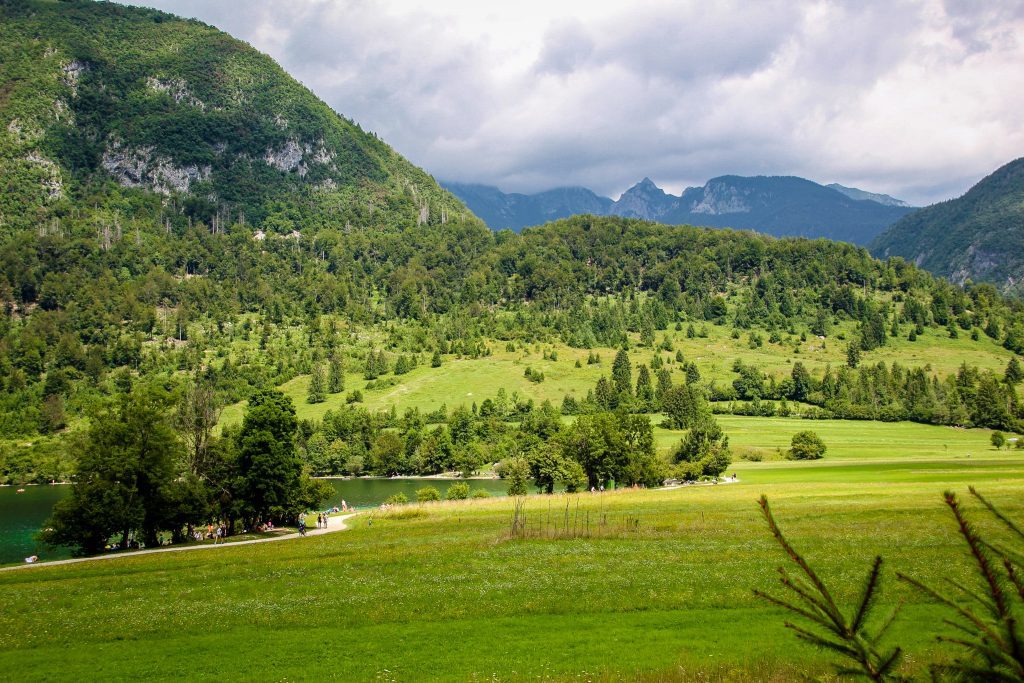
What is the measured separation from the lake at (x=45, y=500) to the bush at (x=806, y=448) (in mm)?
67548

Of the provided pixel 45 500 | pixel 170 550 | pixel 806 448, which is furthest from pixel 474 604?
pixel 806 448

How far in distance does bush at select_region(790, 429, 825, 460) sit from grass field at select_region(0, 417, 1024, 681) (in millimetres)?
96314

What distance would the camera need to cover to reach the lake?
79688 millimetres

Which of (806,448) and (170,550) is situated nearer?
(170,550)

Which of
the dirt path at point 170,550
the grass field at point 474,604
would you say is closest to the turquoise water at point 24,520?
the dirt path at point 170,550

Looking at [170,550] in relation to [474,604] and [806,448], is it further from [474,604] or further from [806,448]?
[806,448]

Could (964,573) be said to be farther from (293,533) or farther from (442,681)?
(293,533)

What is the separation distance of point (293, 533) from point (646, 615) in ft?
173

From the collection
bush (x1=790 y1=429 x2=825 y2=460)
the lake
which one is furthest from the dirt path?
bush (x1=790 y1=429 x2=825 y2=460)

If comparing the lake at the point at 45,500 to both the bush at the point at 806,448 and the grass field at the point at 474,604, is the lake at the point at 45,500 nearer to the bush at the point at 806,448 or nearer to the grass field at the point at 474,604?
the grass field at the point at 474,604

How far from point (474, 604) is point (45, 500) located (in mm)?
141370

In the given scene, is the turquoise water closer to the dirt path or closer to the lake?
the lake

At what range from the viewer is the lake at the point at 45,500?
79.7 meters

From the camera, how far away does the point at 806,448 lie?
518 ft
